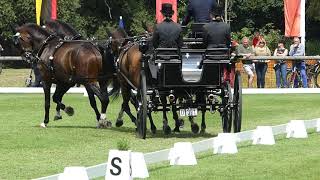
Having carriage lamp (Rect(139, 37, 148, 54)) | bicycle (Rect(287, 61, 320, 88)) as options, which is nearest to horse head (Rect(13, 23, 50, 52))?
carriage lamp (Rect(139, 37, 148, 54))

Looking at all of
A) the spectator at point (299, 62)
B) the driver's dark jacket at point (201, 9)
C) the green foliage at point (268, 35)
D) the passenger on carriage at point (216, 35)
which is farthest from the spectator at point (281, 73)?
the green foliage at point (268, 35)

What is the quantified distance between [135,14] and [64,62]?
5161 centimetres

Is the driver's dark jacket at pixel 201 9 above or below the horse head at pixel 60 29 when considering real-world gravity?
above

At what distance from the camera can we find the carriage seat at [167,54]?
53.0 feet

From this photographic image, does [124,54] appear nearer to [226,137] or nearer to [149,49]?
[149,49]

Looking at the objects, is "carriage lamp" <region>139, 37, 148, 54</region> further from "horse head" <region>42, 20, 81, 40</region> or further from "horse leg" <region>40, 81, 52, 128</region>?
"horse head" <region>42, 20, 81, 40</region>

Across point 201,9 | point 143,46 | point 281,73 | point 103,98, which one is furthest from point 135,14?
point 143,46

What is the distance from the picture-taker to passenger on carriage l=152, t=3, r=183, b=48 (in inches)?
639

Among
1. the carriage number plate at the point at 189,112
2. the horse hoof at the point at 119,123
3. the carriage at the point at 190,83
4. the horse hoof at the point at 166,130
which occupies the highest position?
the carriage at the point at 190,83

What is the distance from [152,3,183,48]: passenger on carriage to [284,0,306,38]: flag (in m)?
17.0

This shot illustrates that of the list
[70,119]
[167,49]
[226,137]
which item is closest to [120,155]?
[226,137]

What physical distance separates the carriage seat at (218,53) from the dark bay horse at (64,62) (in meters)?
3.56

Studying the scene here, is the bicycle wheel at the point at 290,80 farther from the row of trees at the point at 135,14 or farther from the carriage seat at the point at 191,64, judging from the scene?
the row of trees at the point at 135,14

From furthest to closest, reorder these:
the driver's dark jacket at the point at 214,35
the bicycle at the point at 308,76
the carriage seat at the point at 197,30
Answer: the bicycle at the point at 308,76 < the carriage seat at the point at 197,30 < the driver's dark jacket at the point at 214,35
